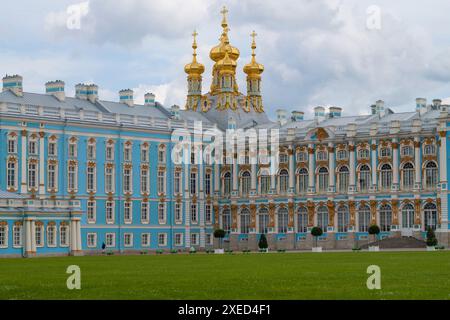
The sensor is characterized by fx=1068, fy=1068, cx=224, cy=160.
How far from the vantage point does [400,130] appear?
86312mm

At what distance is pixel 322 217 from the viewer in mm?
90188

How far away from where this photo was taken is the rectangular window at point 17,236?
72.2 meters

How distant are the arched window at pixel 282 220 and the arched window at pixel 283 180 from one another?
1.84 m

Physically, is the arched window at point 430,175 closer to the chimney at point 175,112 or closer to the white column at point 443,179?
the white column at point 443,179

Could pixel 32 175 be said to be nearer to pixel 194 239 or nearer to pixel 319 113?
pixel 194 239

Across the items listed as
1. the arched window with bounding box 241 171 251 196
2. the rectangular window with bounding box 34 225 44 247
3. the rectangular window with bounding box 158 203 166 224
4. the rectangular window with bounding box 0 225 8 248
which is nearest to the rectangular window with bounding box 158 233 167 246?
the rectangular window with bounding box 158 203 166 224

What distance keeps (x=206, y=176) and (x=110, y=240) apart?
42.4 ft

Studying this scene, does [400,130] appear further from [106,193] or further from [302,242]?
[106,193]

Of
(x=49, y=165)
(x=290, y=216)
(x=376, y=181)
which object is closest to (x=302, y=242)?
(x=290, y=216)

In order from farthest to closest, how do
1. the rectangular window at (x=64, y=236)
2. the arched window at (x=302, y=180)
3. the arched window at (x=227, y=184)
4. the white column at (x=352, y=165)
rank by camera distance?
the arched window at (x=227, y=184), the arched window at (x=302, y=180), the white column at (x=352, y=165), the rectangular window at (x=64, y=236)

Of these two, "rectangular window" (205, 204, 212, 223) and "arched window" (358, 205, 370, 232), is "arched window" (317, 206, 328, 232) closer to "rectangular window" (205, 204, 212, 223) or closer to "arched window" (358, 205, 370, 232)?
"arched window" (358, 205, 370, 232)

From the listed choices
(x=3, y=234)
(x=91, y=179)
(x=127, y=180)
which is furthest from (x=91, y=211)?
(x=3, y=234)

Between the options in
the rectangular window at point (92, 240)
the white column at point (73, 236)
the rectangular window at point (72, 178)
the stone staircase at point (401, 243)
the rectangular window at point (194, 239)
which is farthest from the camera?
the rectangular window at point (194, 239)

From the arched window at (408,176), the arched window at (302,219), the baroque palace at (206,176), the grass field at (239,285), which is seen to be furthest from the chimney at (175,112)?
the grass field at (239,285)
